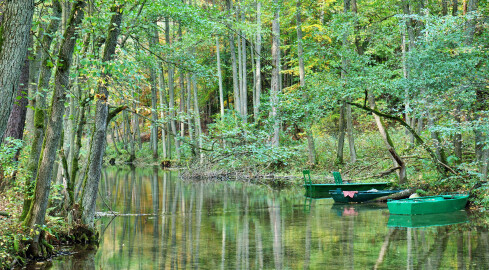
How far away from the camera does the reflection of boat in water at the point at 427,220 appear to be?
12336 millimetres

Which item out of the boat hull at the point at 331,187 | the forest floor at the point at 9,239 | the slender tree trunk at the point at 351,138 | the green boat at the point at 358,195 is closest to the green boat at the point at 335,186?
the boat hull at the point at 331,187

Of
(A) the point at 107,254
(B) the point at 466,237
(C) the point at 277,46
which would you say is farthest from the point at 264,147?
(C) the point at 277,46

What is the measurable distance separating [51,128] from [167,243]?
367 cm

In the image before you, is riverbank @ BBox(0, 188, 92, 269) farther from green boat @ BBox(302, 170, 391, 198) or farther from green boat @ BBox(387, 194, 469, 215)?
green boat @ BBox(302, 170, 391, 198)

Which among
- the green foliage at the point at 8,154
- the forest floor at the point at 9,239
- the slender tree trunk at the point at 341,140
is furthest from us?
the slender tree trunk at the point at 341,140

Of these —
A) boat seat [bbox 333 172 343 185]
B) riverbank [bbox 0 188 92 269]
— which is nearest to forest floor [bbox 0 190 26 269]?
riverbank [bbox 0 188 92 269]

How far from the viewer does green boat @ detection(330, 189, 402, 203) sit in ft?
54.4

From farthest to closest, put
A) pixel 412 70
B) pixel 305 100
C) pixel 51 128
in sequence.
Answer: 1. pixel 305 100
2. pixel 412 70
3. pixel 51 128

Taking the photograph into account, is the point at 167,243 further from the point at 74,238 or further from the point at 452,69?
the point at 452,69

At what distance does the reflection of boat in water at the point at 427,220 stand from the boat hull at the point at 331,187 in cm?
377

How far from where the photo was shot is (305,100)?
787 inches

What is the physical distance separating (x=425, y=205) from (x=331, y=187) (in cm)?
460

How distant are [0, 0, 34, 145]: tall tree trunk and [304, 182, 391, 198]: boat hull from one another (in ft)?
46.3

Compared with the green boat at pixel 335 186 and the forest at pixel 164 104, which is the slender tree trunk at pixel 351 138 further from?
the green boat at pixel 335 186
